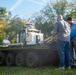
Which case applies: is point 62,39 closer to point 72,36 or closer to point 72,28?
point 72,36

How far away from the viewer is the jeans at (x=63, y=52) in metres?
10.0

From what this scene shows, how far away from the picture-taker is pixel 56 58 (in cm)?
1168

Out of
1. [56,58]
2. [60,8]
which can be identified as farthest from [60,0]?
[56,58]

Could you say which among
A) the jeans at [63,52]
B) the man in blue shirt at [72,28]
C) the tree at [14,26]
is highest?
the tree at [14,26]

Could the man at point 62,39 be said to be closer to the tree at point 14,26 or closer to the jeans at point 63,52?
the jeans at point 63,52

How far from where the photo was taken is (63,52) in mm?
10109

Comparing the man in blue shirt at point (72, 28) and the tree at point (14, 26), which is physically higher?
the tree at point (14, 26)

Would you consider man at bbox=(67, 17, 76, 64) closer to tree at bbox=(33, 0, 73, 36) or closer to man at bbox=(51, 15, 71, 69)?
man at bbox=(51, 15, 71, 69)

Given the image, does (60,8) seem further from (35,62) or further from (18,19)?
(35,62)

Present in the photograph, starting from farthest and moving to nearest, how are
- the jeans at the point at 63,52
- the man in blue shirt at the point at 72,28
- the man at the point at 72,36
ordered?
the man in blue shirt at the point at 72,28
the man at the point at 72,36
the jeans at the point at 63,52

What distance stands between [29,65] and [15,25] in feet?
158

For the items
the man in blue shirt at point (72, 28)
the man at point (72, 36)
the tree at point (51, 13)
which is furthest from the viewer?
the tree at point (51, 13)

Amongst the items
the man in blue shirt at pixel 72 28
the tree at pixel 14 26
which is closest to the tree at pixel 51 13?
the tree at pixel 14 26

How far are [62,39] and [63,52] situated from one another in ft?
1.65
